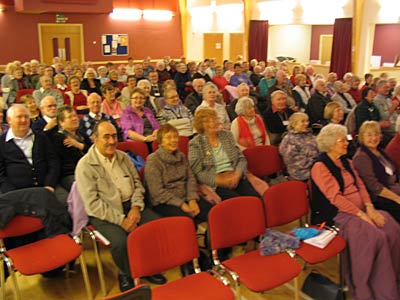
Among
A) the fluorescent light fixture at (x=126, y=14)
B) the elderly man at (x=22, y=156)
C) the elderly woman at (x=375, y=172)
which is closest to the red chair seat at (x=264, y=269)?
the elderly woman at (x=375, y=172)

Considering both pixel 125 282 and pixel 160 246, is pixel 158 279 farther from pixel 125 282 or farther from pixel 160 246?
pixel 160 246

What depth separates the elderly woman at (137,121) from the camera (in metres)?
5.09

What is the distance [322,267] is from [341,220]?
60 centimetres

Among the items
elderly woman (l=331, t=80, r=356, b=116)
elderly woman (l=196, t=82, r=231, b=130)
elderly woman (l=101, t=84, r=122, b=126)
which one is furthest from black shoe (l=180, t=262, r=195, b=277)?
elderly woman (l=331, t=80, r=356, b=116)

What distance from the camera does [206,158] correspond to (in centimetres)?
389

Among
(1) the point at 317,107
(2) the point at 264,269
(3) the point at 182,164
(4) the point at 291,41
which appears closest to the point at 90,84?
(1) the point at 317,107

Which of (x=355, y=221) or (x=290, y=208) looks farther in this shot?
(x=290, y=208)

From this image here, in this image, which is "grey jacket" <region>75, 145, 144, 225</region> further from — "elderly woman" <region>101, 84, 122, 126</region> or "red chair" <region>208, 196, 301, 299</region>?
"elderly woman" <region>101, 84, 122, 126</region>

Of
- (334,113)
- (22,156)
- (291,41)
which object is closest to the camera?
(22,156)

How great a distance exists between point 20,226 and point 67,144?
1.10m

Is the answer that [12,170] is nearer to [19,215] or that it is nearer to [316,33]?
[19,215]

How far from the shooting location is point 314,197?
3.45m

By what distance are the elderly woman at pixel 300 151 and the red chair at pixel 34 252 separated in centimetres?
223

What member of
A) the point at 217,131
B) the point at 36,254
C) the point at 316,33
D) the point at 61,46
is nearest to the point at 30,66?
the point at 61,46
